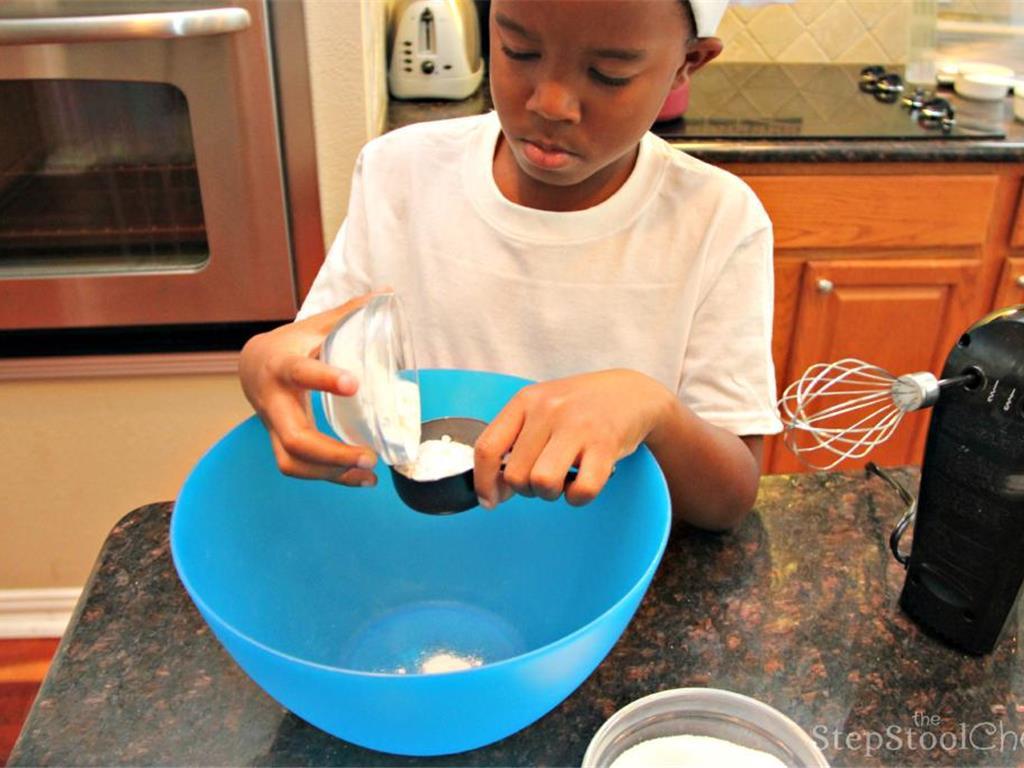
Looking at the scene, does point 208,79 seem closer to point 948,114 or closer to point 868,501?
point 868,501

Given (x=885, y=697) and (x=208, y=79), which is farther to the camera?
(x=208, y=79)

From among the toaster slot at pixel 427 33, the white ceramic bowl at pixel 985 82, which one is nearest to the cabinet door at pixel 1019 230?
the white ceramic bowl at pixel 985 82

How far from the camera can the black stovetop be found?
1573 mm

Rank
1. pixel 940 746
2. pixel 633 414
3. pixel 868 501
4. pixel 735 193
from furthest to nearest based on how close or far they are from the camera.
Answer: pixel 735 193, pixel 868 501, pixel 633 414, pixel 940 746

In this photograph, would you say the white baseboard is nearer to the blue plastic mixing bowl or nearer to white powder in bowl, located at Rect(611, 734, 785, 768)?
the blue plastic mixing bowl

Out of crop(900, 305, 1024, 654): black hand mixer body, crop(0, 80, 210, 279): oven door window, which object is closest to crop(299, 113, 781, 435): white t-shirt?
crop(900, 305, 1024, 654): black hand mixer body

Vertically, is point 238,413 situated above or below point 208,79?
below

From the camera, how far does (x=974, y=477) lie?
0.59 meters

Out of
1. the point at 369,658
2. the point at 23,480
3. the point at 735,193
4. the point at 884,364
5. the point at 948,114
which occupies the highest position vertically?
the point at 735,193

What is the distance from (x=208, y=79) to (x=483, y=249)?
60cm

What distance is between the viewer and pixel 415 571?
31.6 inches

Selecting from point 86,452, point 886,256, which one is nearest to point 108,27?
point 86,452

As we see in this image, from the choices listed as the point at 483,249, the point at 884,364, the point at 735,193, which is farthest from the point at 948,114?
the point at 483,249

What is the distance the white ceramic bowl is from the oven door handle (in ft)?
4.36
